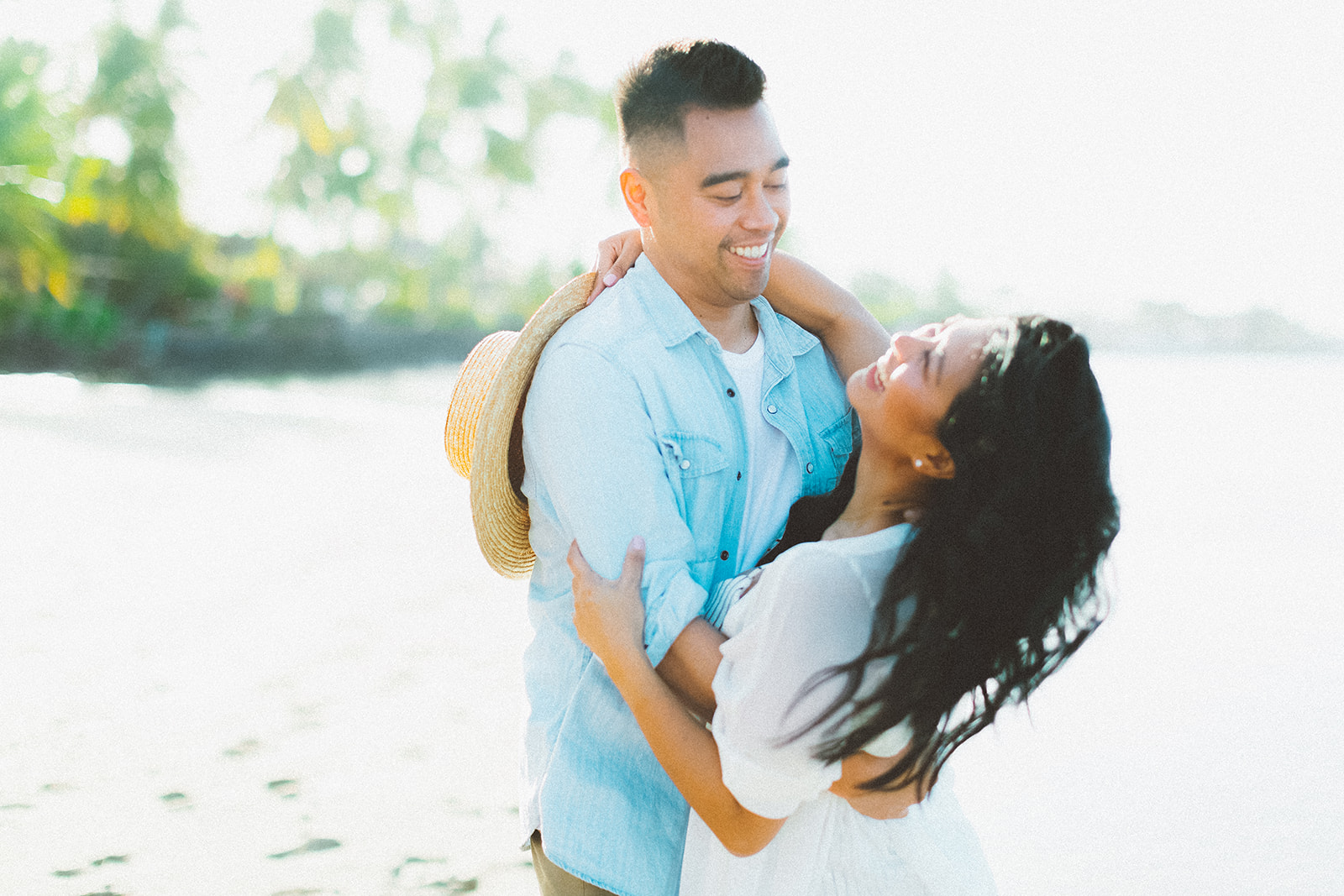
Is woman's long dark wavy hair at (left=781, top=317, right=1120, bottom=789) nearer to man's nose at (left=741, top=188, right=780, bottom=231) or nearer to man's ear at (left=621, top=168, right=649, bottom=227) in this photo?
man's nose at (left=741, top=188, right=780, bottom=231)

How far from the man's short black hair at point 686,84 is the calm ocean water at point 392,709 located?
1038 millimetres

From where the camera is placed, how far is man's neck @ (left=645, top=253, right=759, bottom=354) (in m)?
2.12

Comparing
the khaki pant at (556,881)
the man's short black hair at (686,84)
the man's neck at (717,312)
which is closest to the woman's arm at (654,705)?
the khaki pant at (556,881)

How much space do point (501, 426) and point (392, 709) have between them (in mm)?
3143

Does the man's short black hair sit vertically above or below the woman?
above

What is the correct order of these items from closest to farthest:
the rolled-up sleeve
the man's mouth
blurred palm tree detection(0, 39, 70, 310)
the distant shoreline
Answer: the rolled-up sleeve → the man's mouth → blurred palm tree detection(0, 39, 70, 310) → the distant shoreline

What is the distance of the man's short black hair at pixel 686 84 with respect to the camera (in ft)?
6.53

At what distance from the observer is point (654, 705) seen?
1.67 m

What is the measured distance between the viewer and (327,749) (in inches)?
168

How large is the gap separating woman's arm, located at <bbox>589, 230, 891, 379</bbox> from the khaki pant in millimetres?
1048

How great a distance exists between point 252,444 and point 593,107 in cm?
2766

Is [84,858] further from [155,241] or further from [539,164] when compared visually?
[539,164]

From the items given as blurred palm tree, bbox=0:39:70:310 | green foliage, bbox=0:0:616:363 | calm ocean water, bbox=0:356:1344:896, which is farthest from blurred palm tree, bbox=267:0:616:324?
calm ocean water, bbox=0:356:1344:896

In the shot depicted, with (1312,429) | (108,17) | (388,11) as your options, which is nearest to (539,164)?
(388,11)
